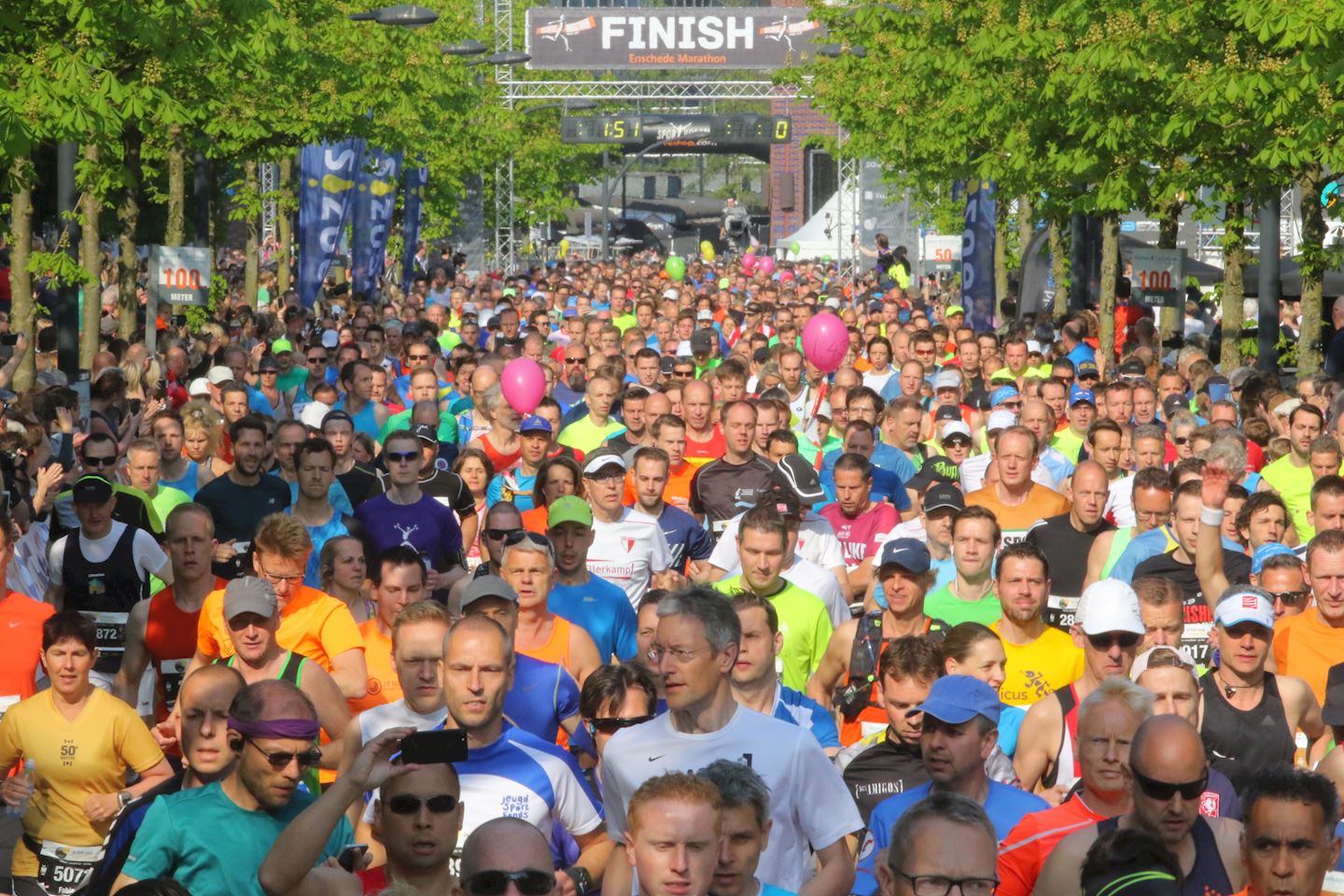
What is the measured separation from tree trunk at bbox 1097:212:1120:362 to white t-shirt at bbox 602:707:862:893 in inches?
757

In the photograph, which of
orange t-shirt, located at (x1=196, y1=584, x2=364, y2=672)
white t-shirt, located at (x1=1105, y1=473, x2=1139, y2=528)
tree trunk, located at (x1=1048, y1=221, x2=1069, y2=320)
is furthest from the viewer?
tree trunk, located at (x1=1048, y1=221, x2=1069, y2=320)

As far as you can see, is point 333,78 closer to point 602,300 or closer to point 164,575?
point 602,300

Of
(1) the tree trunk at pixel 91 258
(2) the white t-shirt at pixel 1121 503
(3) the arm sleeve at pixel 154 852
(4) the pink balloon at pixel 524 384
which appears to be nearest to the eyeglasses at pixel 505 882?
(3) the arm sleeve at pixel 154 852

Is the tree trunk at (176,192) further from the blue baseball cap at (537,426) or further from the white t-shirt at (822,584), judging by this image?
the white t-shirt at (822,584)

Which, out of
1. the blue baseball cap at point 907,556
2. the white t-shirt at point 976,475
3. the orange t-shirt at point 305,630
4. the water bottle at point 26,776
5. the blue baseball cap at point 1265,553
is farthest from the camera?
the white t-shirt at point 976,475

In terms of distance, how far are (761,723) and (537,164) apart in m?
59.9

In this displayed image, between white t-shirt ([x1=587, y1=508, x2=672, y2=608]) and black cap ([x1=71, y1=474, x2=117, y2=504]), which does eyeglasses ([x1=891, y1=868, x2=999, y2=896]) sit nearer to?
white t-shirt ([x1=587, y1=508, x2=672, y2=608])

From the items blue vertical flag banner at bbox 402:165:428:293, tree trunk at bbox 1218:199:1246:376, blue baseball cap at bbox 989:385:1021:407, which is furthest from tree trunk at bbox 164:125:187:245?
blue vertical flag banner at bbox 402:165:428:293

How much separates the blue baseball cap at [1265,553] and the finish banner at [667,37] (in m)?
50.1

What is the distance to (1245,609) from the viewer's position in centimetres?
810

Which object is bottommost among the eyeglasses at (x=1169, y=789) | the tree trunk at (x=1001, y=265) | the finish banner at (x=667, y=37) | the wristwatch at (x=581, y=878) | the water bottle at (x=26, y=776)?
the water bottle at (x=26, y=776)

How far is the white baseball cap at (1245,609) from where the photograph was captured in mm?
8070

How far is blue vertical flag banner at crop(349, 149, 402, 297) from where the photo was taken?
104 ft

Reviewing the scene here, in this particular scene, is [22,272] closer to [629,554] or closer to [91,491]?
[91,491]
